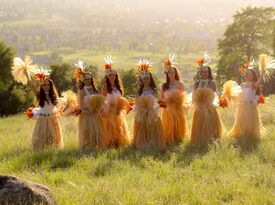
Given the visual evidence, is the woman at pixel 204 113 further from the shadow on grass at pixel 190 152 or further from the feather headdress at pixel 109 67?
the feather headdress at pixel 109 67

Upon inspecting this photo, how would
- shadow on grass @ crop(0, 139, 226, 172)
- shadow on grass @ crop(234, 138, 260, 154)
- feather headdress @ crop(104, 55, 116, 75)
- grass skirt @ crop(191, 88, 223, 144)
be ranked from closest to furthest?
shadow on grass @ crop(0, 139, 226, 172), shadow on grass @ crop(234, 138, 260, 154), grass skirt @ crop(191, 88, 223, 144), feather headdress @ crop(104, 55, 116, 75)

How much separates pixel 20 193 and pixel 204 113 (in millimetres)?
6185

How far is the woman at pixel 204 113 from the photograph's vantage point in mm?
10906

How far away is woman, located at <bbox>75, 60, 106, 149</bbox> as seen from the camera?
36.0 ft

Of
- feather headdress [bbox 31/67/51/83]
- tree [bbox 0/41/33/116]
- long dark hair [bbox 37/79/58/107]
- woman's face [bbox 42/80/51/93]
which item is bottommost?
tree [bbox 0/41/33/116]

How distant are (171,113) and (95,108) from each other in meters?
1.94

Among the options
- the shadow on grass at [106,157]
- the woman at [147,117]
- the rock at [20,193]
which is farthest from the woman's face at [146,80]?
the rock at [20,193]

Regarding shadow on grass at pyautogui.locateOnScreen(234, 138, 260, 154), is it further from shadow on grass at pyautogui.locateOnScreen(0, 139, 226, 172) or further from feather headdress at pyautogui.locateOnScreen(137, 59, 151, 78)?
feather headdress at pyautogui.locateOnScreen(137, 59, 151, 78)

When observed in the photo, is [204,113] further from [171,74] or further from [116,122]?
[116,122]

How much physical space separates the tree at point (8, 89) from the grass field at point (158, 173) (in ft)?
55.3

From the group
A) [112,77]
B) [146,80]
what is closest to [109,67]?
[112,77]

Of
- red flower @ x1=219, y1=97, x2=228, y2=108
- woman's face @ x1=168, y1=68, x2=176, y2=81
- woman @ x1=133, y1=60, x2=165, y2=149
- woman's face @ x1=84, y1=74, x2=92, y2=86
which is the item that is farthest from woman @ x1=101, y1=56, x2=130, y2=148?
red flower @ x1=219, y1=97, x2=228, y2=108

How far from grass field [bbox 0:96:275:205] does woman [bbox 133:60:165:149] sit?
1.86 feet

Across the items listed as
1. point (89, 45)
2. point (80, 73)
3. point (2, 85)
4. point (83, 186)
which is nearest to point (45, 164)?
point (83, 186)
